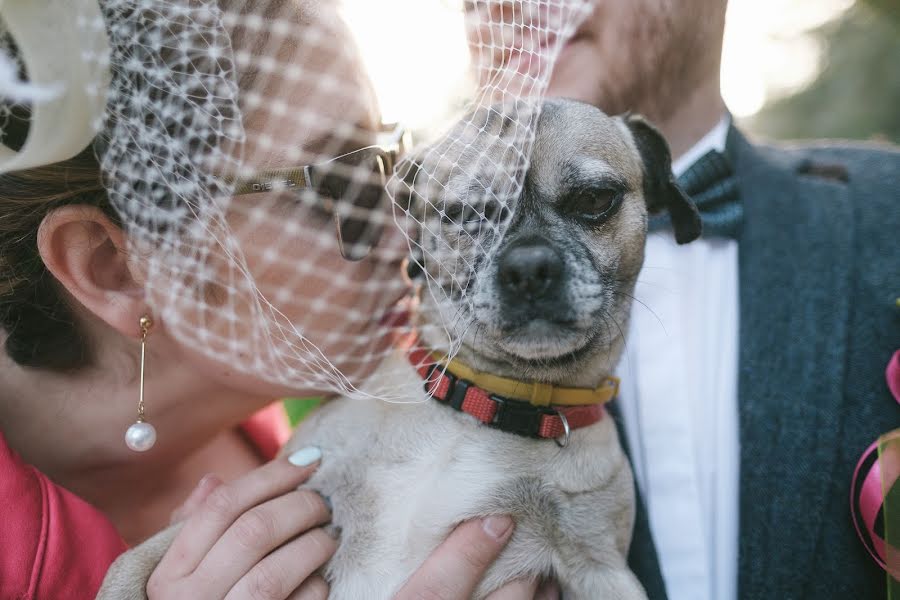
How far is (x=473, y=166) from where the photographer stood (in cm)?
121

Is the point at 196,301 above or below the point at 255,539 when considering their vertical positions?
above

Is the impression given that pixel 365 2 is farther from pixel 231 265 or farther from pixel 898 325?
pixel 898 325

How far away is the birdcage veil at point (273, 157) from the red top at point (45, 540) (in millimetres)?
392

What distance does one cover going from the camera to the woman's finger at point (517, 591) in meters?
1.24

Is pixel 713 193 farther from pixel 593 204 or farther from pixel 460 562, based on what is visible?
pixel 460 562

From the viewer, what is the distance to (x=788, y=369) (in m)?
1.47

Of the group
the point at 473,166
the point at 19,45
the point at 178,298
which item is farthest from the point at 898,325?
the point at 19,45

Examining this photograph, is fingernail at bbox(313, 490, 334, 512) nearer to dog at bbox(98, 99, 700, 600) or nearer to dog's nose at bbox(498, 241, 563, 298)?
dog at bbox(98, 99, 700, 600)

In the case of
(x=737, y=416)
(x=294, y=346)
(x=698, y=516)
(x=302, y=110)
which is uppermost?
(x=302, y=110)

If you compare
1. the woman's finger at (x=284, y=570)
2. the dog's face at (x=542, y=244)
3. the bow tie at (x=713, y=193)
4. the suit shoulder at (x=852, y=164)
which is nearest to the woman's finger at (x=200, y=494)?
the woman's finger at (x=284, y=570)

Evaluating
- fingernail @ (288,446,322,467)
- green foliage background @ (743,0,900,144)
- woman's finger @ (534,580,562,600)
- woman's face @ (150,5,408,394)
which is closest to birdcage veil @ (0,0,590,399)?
woman's face @ (150,5,408,394)

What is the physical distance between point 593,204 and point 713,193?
527 mm

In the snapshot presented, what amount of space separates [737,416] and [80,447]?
1.60 metres

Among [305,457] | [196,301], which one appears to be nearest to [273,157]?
[196,301]
